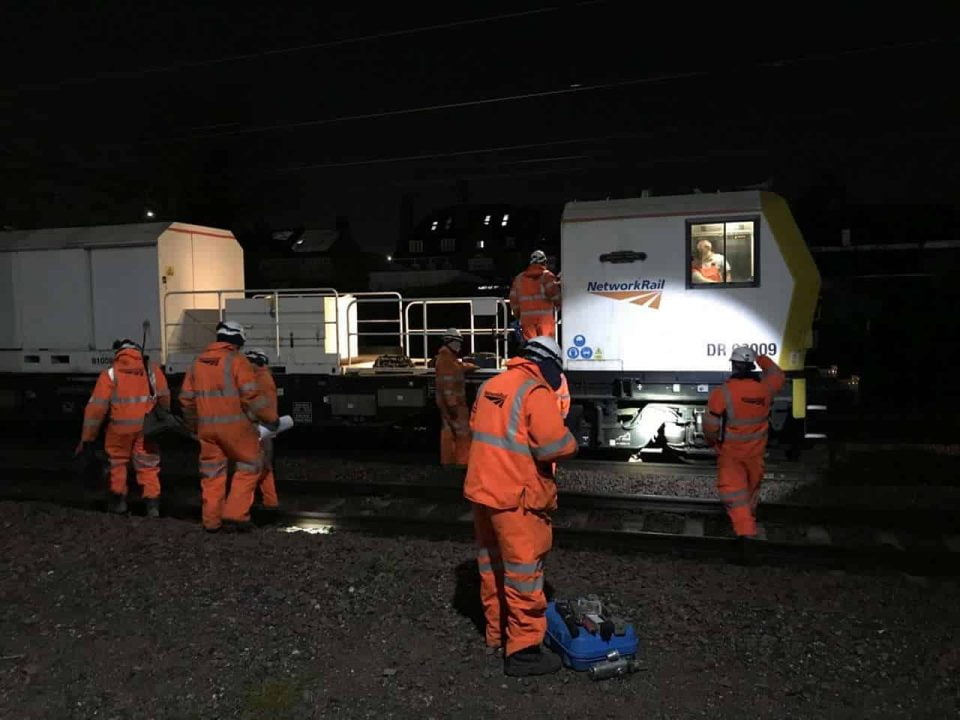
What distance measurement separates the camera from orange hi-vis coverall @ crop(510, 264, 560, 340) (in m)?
9.21

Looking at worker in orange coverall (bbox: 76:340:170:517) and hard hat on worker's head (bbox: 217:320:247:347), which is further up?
hard hat on worker's head (bbox: 217:320:247:347)

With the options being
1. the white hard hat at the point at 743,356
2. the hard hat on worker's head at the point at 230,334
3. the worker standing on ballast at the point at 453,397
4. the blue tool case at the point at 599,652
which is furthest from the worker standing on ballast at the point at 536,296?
the blue tool case at the point at 599,652

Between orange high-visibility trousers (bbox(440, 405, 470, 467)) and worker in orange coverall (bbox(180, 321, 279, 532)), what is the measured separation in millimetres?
3649

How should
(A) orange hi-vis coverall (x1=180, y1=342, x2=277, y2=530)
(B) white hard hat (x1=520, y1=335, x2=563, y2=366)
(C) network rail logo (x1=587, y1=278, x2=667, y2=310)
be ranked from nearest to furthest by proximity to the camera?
(B) white hard hat (x1=520, y1=335, x2=563, y2=366) < (A) orange hi-vis coverall (x1=180, y1=342, x2=277, y2=530) < (C) network rail logo (x1=587, y1=278, x2=667, y2=310)

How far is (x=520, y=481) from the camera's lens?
4176 millimetres

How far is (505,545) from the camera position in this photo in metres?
4.23

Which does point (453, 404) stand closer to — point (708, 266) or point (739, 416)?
point (708, 266)

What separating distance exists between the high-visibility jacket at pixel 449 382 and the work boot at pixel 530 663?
6.35 metres

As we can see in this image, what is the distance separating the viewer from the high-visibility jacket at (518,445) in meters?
4.16

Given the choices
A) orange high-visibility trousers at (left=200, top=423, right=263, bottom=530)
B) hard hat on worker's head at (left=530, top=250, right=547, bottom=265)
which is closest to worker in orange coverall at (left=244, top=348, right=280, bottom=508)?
orange high-visibility trousers at (left=200, top=423, right=263, bottom=530)

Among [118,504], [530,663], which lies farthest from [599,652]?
[118,504]

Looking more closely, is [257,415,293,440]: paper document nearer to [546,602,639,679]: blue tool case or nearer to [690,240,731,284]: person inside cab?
[546,602,639,679]: blue tool case

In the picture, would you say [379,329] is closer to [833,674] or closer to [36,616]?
[36,616]

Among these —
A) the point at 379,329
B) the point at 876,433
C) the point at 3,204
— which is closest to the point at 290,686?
the point at 876,433
